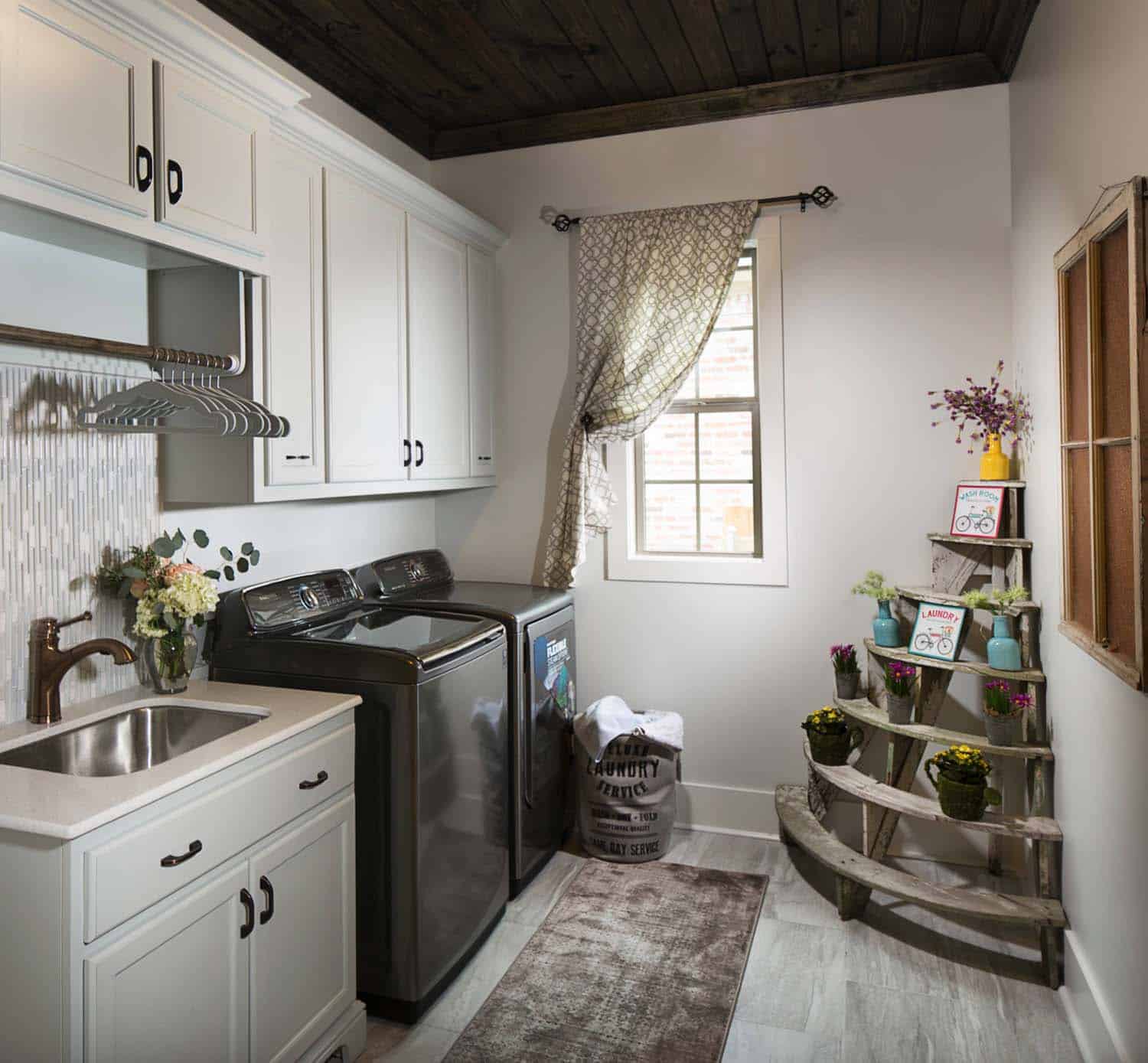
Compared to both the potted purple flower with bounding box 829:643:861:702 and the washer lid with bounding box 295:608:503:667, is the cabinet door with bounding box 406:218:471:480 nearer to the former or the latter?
the washer lid with bounding box 295:608:503:667

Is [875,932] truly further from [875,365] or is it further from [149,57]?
[149,57]

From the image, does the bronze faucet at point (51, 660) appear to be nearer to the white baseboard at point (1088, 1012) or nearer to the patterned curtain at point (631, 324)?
the patterned curtain at point (631, 324)

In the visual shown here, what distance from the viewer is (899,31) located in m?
2.91

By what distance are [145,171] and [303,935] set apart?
1.72 meters

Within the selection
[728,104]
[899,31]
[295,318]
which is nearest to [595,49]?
[728,104]

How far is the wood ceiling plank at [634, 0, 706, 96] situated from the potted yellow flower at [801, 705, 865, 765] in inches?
90.6

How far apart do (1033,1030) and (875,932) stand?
1.77 feet

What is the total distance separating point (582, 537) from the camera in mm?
3467

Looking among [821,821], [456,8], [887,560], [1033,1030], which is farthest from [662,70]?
[1033,1030]

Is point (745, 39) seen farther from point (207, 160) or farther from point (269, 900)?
point (269, 900)

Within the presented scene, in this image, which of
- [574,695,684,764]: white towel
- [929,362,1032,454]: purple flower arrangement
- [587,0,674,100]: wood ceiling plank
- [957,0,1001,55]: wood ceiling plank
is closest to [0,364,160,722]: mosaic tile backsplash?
[574,695,684,764]: white towel

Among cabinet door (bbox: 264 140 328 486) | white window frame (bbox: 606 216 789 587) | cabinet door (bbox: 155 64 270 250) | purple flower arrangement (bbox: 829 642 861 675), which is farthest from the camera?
white window frame (bbox: 606 216 789 587)

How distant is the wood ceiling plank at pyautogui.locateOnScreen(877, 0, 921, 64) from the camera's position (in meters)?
2.76

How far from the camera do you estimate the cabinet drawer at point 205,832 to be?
1.50 m
